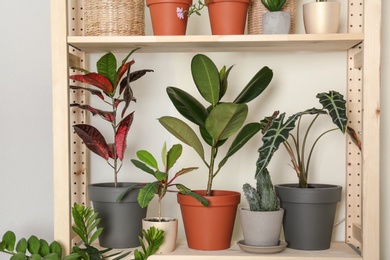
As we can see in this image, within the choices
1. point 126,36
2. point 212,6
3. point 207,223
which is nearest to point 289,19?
point 212,6

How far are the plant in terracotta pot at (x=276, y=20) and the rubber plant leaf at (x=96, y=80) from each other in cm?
50

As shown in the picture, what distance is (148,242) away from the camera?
5.80 feet

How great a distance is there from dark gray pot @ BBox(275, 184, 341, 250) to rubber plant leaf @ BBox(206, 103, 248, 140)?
0.89 ft

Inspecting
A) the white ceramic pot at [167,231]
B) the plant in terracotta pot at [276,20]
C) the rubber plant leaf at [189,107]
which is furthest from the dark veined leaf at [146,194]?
the plant in terracotta pot at [276,20]

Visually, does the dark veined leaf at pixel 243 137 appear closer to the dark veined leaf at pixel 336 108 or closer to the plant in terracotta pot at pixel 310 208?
the plant in terracotta pot at pixel 310 208

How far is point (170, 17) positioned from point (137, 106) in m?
0.42

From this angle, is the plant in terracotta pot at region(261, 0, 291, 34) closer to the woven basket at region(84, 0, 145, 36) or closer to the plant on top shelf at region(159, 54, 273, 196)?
the plant on top shelf at region(159, 54, 273, 196)

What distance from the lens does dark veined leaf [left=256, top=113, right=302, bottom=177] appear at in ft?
5.56

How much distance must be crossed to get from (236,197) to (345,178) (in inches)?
17.8

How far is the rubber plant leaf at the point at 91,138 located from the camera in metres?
1.83

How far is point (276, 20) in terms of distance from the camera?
1.79 metres

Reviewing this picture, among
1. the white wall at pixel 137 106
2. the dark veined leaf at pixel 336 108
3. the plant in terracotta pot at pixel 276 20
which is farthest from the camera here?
the white wall at pixel 137 106

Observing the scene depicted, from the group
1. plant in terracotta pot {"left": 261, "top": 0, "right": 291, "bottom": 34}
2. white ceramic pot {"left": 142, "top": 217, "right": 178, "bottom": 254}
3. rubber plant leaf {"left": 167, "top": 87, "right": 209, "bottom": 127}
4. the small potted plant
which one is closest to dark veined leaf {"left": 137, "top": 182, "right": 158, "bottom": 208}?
the small potted plant

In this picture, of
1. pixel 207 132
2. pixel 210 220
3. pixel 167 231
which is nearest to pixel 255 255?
pixel 210 220
